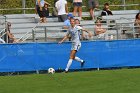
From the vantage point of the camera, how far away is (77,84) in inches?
650

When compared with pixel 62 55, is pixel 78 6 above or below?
above

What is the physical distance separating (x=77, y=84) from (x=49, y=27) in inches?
335

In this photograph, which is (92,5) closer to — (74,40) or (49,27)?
(49,27)

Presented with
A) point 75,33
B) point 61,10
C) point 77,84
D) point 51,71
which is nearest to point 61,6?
point 61,10

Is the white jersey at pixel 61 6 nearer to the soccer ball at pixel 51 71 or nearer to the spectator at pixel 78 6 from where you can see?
the spectator at pixel 78 6

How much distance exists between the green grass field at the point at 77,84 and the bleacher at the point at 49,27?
5084mm

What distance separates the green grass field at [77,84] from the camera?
15198 millimetres

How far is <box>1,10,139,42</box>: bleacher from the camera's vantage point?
2424 centimetres

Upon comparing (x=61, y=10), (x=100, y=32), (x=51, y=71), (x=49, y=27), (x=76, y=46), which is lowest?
(x=51, y=71)

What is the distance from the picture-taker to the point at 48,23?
27312mm

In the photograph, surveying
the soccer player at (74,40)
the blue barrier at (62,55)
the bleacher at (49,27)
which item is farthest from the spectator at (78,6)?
the soccer player at (74,40)

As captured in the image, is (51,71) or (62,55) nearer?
(51,71)

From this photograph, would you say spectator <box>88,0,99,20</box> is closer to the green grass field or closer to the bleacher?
the bleacher

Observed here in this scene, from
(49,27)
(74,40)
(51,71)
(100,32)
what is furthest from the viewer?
(49,27)
